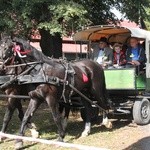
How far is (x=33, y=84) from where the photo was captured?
775 centimetres

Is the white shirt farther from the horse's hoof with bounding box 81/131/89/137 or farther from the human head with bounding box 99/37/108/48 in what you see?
the horse's hoof with bounding box 81/131/89/137

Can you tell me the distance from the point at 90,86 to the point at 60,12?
461 centimetres

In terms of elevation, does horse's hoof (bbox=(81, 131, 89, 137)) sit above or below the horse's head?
below

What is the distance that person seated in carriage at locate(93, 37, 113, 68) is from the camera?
10.0 meters

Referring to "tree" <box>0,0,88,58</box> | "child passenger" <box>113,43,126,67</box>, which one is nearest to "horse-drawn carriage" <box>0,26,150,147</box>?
"child passenger" <box>113,43,126,67</box>

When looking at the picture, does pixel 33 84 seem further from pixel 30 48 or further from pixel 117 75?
pixel 117 75

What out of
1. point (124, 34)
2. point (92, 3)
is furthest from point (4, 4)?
point (124, 34)

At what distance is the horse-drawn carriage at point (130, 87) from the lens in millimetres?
9539

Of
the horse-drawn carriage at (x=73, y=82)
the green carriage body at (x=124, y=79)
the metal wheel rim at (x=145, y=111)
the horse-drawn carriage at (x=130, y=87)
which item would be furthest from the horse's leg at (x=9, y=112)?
the metal wheel rim at (x=145, y=111)

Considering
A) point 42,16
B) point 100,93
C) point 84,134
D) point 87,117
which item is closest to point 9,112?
point 84,134

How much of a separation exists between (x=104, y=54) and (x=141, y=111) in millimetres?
1622

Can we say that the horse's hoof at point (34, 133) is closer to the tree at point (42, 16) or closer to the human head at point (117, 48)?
the human head at point (117, 48)

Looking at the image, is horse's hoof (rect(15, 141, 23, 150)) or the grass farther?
the grass

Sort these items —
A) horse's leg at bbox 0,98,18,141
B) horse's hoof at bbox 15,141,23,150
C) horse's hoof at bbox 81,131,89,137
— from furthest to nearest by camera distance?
1. horse's hoof at bbox 81,131,89,137
2. horse's leg at bbox 0,98,18,141
3. horse's hoof at bbox 15,141,23,150
